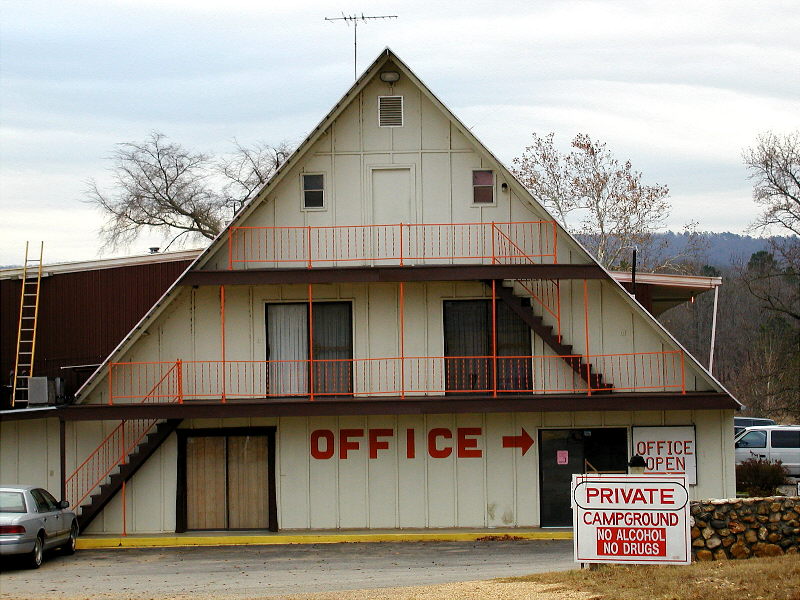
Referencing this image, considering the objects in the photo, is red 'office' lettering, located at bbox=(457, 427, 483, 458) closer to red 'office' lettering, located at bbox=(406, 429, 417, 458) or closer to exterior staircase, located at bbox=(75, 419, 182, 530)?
red 'office' lettering, located at bbox=(406, 429, 417, 458)

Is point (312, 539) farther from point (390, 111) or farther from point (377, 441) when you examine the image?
point (390, 111)

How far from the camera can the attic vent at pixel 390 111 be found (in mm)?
26391

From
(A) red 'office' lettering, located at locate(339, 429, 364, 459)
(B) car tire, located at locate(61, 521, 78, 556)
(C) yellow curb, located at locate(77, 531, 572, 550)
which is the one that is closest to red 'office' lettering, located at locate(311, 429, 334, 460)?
(A) red 'office' lettering, located at locate(339, 429, 364, 459)

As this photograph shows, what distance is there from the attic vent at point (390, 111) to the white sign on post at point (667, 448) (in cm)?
896

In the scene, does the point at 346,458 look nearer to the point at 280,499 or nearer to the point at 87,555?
the point at 280,499

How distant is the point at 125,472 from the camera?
1011 inches

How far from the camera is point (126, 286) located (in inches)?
1082

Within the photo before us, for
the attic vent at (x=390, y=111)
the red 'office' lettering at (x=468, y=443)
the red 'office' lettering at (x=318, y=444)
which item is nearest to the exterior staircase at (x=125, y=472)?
the red 'office' lettering at (x=318, y=444)

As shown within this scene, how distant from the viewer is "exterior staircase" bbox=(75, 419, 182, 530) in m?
25.6

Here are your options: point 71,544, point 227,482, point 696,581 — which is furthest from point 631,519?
point 71,544

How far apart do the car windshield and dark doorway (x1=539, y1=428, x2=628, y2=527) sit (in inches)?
446

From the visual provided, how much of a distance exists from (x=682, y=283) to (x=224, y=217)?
32.5 m

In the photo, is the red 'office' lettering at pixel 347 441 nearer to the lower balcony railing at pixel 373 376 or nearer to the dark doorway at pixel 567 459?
the lower balcony railing at pixel 373 376

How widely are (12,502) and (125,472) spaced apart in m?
4.74
